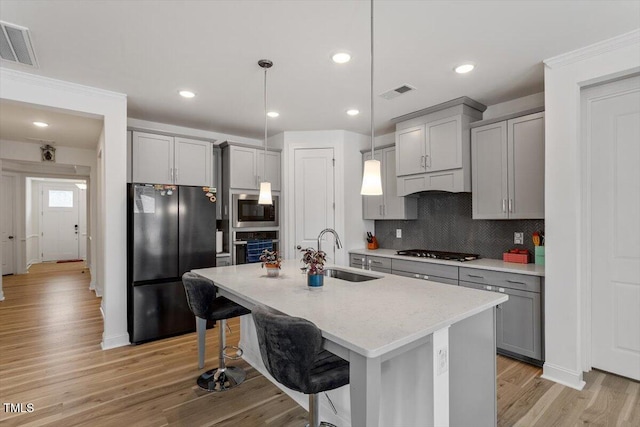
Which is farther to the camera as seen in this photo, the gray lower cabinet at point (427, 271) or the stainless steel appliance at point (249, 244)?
the stainless steel appliance at point (249, 244)

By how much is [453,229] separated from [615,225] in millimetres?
1654

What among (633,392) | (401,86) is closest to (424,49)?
(401,86)

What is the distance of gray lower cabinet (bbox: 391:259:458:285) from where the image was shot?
136 inches

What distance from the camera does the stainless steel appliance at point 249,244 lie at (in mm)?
4453

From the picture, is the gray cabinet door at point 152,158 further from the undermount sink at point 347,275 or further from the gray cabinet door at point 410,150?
the gray cabinet door at point 410,150

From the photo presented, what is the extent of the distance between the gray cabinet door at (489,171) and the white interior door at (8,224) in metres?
9.23

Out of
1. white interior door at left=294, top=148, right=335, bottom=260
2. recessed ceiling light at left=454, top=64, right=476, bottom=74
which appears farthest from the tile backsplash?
recessed ceiling light at left=454, top=64, right=476, bottom=74

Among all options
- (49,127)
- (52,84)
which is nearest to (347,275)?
(52,84)

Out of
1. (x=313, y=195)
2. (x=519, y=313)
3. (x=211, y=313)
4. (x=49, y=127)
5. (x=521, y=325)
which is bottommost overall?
(x=521, y=325)

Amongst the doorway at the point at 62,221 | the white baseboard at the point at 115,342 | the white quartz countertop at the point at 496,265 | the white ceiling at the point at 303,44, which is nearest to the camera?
the white ceiling at the point at 303,44

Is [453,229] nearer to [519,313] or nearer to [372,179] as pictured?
[519,313]

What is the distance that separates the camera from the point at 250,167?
15.2 ft

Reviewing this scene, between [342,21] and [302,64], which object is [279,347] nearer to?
[342,21]

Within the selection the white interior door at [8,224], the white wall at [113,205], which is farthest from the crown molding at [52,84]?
the white interior door at [8,224]
